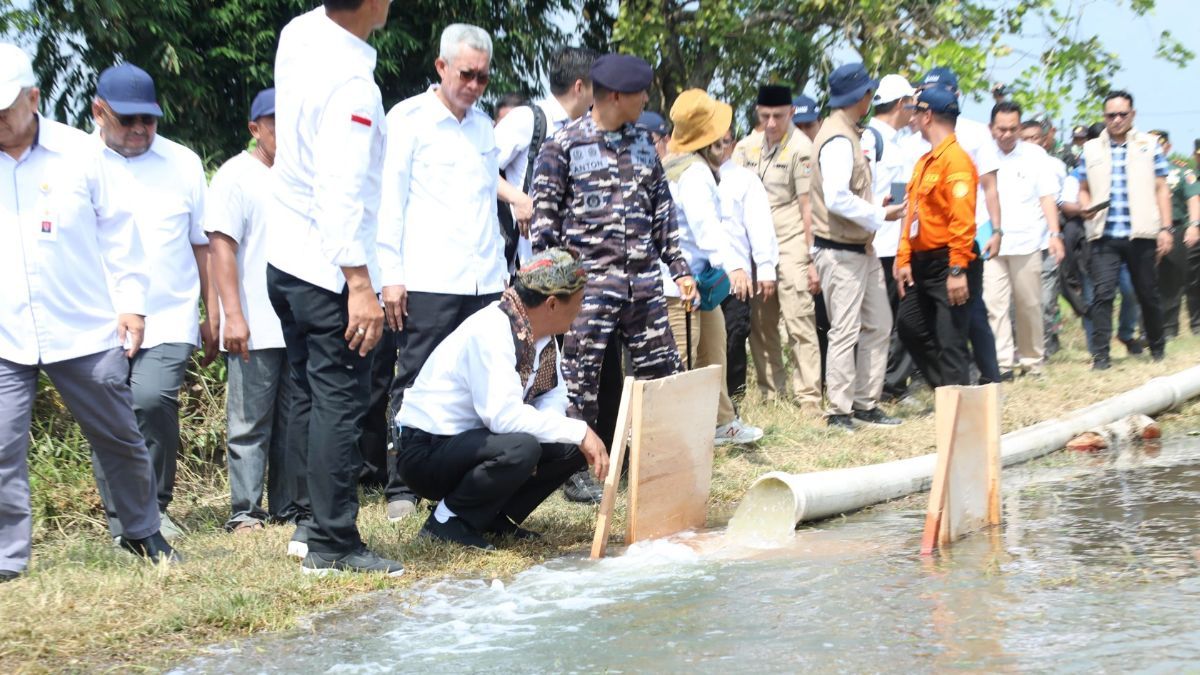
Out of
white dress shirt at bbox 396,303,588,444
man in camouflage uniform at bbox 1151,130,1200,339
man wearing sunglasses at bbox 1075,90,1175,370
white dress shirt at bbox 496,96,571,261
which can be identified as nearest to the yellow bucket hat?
white dress shirt at bbox 496,96,571,261

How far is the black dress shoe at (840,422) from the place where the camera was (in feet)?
27.9

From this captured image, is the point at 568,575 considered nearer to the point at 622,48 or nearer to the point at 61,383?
the point at 61,383

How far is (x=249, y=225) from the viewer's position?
637 centimetres

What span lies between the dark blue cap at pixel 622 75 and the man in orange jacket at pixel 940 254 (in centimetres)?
250

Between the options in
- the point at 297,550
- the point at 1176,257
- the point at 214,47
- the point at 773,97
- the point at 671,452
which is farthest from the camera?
the point at 214,47

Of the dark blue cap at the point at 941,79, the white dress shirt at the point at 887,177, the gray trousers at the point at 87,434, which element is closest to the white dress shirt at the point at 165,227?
the gray trousers at the point at 87,434

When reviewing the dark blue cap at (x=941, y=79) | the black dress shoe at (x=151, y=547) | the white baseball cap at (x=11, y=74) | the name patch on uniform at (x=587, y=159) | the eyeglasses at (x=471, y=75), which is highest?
the dark blue cap at (x=941, y=79)

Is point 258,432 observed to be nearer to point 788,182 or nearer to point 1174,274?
point 788,182

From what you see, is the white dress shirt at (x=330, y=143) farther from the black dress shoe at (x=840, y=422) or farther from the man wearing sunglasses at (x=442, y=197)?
the black dress shoe at (x=840, y=422)

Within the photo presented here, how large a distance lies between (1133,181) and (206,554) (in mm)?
8766

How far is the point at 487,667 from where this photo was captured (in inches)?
153

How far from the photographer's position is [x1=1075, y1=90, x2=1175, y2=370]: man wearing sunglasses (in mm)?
11234

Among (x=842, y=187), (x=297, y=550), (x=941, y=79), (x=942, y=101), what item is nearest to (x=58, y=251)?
(x=297, y=550)

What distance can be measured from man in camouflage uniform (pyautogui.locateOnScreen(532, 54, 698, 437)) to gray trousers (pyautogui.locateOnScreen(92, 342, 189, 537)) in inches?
70.4
